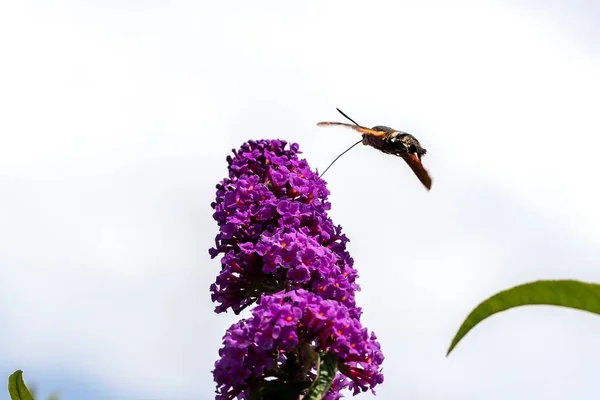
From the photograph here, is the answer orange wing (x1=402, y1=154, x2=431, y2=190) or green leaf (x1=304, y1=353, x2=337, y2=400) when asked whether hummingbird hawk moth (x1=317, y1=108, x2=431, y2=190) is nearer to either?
orange wing (x1=402, y1=154, x2=431, y2=190)

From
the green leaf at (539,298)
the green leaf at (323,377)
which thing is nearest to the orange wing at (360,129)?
the green leaf at (323,377)

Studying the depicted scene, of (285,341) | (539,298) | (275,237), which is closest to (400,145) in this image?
(275,237)

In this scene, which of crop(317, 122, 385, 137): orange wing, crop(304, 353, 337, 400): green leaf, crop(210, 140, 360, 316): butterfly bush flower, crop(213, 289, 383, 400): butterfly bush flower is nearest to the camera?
crop(304, 353, 337, 400): green leaf

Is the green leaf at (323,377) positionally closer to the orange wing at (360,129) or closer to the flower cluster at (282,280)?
the flower cluster at (282,280)

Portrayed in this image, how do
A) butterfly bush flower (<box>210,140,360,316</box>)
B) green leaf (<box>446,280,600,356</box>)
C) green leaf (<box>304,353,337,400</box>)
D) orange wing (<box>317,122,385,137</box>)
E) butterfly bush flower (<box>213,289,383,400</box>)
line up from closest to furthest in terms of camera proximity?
green leaf (<box>446,280,600,356</box>) < green leaf (<box>304,353,337,400</box>) < butterfly bush flower (<box>213,289,383,400</box>) < butterfly bush flower (<box>210,140,360,316</box>) < orange wing (<box>317,122,385,137</box>)

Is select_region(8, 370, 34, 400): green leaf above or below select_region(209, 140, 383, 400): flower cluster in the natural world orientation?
below

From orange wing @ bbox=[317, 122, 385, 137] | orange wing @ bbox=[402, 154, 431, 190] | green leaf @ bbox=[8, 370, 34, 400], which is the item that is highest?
orange wing @ bbox=[317, 122, 385, 137]

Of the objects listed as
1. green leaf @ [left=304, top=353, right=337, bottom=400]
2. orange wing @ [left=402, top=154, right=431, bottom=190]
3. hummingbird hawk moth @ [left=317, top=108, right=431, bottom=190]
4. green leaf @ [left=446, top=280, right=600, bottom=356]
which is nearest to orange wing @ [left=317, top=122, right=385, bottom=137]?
hummingbird hawk moth @ [left=317, top=108, right=431, bottom=190]
